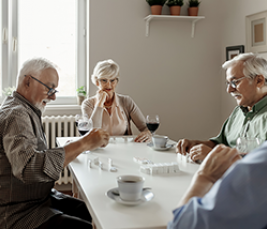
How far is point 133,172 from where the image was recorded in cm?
143

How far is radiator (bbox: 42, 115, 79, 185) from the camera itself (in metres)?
3.26

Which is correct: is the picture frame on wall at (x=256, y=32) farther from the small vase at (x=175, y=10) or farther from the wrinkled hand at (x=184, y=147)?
the wrinkled hand at (x=184, y=147)

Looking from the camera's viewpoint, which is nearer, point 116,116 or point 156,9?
point 116,116

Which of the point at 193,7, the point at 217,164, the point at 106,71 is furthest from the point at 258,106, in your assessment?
the point at 193,7

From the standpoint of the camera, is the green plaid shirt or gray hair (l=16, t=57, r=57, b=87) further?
the green plaid shirt

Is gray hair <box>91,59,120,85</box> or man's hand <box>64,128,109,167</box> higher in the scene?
gray hair <box>91,59,120,85</box>

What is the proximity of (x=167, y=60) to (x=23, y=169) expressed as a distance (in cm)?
263

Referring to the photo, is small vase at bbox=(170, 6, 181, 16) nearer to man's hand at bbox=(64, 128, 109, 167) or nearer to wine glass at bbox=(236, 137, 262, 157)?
man's hand at bbox=(64, 128, 109, 167)

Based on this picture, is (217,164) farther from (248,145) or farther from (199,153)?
(199,153)

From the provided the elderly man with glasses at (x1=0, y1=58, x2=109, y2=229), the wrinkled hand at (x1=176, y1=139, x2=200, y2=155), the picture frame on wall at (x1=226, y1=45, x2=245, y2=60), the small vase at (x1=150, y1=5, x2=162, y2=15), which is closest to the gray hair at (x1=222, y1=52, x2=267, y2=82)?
the wrinkled hand at (x1=176, y1=139, x2=200, y2=155)

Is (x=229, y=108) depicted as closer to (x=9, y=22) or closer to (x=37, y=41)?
(x=37, y=41)

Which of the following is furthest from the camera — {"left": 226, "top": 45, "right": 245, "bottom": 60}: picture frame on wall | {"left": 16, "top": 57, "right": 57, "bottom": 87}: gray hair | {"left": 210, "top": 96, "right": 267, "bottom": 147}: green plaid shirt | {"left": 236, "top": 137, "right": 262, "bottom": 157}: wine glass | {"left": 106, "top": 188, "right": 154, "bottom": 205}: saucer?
{"left": 226, "top": 45, "right": 245, "bottom": 60}: picture frame on wall

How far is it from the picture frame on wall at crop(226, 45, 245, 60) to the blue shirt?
290 centimetres

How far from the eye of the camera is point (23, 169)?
4.05 feet
